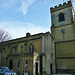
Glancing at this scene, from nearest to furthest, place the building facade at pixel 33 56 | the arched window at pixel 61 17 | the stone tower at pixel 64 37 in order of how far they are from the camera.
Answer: the building facade at pixel 33 56
the stone tower at pixel 64 37
the arched window at pixel 61 17

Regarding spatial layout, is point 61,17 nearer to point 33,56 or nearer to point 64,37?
point 64,37

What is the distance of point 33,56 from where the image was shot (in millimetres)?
18250

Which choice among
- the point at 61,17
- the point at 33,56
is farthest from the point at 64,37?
the point at 33,56

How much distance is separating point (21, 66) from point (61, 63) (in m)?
10.7

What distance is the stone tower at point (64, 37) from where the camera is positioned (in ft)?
76.1

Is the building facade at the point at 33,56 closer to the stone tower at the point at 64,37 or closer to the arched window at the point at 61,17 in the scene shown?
the stone tower at the point at 64,37

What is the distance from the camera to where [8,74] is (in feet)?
48.1

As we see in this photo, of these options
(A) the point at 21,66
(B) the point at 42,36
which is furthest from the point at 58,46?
(A) the point at 21,66

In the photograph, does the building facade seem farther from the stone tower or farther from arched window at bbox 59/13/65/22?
arched window at bbox 59/13/65/22

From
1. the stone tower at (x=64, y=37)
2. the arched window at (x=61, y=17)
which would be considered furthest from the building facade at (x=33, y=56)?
the arched window at (x=61, y=17)

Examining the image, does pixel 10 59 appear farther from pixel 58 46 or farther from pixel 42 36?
pixel 58 46

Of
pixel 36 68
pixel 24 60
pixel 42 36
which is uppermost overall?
pixel 42 36

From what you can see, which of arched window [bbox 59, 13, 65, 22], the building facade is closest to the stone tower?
arched window [bbox 59, 13, 65, 22]

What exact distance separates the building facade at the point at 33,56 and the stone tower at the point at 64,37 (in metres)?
2.22
